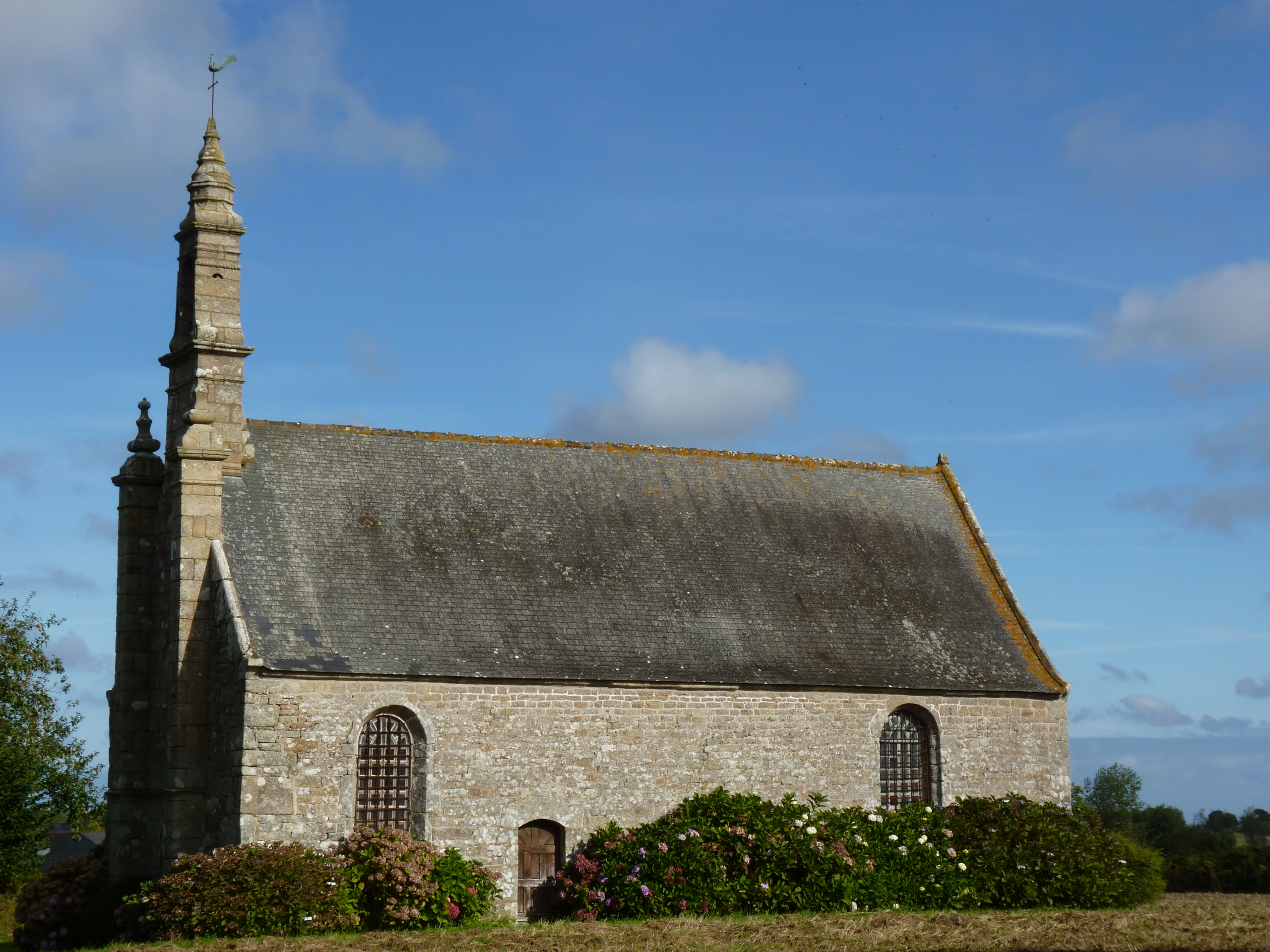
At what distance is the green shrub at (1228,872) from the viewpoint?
1120 inches

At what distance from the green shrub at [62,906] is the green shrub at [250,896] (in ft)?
8.90

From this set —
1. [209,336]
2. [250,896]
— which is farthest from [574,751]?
[209,336]

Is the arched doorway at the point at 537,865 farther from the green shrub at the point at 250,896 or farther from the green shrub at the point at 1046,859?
the green shrub at the point at 1046,859

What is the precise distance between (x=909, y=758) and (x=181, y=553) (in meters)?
12.8

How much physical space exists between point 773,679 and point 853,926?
5493 millimetres

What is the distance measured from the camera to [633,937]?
1850 centimetres

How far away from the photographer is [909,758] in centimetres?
2538

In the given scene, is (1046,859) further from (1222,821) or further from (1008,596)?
(1222,821)

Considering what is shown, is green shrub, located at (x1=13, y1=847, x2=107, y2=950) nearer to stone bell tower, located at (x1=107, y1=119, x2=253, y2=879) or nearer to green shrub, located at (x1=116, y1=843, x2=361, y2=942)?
stone bell tower, located at (x1=107, y1=119, x2=253, y2=879)

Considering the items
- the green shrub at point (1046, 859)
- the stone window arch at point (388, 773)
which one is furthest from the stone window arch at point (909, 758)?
the stone window arch at point (388, 773)

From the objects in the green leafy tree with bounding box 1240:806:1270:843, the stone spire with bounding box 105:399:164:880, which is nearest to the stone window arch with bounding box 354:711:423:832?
the stone spire with bounding box 105:399:164:880

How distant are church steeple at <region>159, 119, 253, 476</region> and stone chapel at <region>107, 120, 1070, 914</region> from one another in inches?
2.0

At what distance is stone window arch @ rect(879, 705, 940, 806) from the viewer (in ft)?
82.5

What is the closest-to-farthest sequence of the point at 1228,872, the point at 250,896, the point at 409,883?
the point at 250,896 < the point at 409,883 < the point at 1228,872
